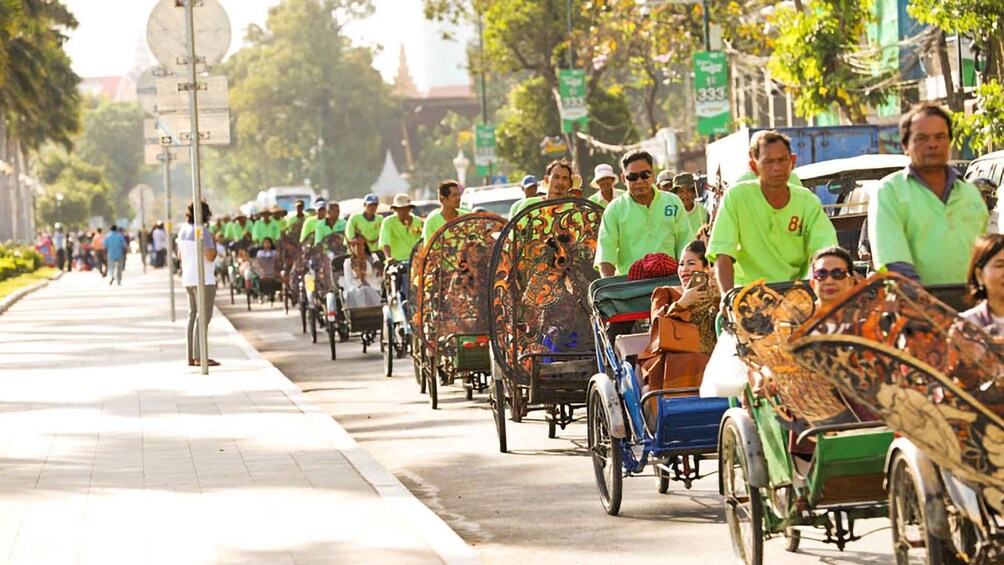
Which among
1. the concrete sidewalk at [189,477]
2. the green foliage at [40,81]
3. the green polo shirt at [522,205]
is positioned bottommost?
the concrete sidewalk at [189,477]

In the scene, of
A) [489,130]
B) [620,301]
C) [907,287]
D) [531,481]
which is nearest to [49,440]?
[531,481]

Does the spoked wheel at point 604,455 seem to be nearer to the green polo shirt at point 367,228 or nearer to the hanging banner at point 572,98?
the green polo shirt at point 367,228

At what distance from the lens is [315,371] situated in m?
21.0

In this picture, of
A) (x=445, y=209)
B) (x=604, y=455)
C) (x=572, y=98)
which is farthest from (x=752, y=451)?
(x=572, y=98)

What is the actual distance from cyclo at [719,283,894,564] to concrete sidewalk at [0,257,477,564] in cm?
125

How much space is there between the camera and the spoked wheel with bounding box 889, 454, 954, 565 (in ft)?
20.7

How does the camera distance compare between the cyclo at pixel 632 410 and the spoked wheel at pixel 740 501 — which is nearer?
the spoked wheel at pixel 740 501

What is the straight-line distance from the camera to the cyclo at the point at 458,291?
15.0m

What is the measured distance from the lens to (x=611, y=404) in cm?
970

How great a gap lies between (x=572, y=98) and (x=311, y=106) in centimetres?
7309

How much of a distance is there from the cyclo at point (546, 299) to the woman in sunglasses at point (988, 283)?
18.0 ft

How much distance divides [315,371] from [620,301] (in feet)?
35.7

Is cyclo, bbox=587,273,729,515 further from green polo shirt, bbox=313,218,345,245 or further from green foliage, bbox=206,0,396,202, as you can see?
green foliage, bbox=206,0,396,202

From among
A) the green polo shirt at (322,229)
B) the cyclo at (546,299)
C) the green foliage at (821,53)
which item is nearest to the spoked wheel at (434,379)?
the cyclo at (546,299)
